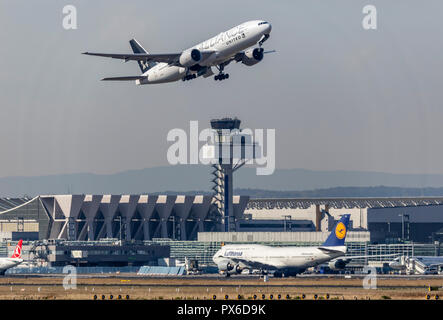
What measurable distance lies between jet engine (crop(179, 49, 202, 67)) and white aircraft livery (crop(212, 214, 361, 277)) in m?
33.3

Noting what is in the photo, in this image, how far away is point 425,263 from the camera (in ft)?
506

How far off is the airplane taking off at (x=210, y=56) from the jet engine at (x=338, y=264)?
3221 centimetres

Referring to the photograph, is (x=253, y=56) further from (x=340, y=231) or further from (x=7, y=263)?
(x=7, y=263)

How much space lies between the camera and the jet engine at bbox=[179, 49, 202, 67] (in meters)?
111

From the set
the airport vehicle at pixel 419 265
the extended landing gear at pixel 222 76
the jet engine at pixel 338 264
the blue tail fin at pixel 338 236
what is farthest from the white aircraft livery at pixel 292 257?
the extended landing gear at pixel 222 76

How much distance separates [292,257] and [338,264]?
653cm

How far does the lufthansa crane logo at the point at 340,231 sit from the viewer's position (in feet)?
431

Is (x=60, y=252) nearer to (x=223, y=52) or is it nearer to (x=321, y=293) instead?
(x=223, y=52)

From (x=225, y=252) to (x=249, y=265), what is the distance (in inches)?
371

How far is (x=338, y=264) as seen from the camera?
5172 inches

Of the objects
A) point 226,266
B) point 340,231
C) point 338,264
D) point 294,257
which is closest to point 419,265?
point 338,264

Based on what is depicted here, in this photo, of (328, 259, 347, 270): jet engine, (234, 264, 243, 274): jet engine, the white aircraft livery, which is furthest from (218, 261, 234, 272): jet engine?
(328, 259, 347, 270): jet engine
